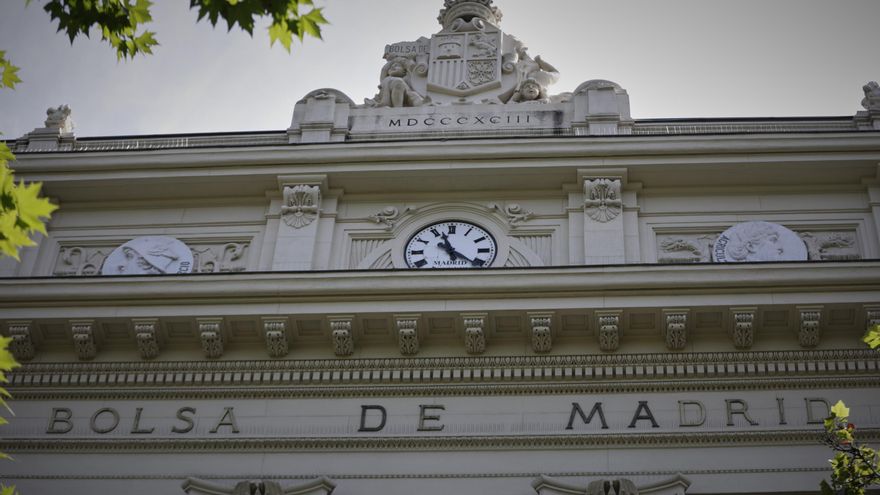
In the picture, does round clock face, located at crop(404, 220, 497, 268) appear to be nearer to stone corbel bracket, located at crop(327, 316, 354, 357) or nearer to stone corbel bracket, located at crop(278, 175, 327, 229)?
stone corbel bracket, located at crop(278, 175, 327, 229)

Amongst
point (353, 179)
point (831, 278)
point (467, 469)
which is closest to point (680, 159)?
point (831, 278)

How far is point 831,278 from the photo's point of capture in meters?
18.7

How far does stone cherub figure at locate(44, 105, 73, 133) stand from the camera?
23641 mm

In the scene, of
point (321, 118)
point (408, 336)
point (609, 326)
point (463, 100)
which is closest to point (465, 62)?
point (463, 100)

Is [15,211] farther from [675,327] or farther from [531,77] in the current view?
[531,77]

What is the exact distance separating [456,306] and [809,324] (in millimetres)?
4695

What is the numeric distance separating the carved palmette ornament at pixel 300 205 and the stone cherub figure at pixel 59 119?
4577 mm

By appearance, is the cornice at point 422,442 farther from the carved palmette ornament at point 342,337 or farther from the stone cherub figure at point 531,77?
the stone cherub figure at point 531,77

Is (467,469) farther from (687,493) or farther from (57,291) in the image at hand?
(57,291)

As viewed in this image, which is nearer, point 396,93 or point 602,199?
point 602,199

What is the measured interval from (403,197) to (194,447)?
5.54 metres

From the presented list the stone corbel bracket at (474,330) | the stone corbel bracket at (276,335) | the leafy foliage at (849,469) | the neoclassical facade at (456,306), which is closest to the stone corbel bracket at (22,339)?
the neoclassical facade at (456,306)

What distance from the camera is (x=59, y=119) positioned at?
23750 millimetres

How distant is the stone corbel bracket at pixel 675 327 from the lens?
18625 mm
